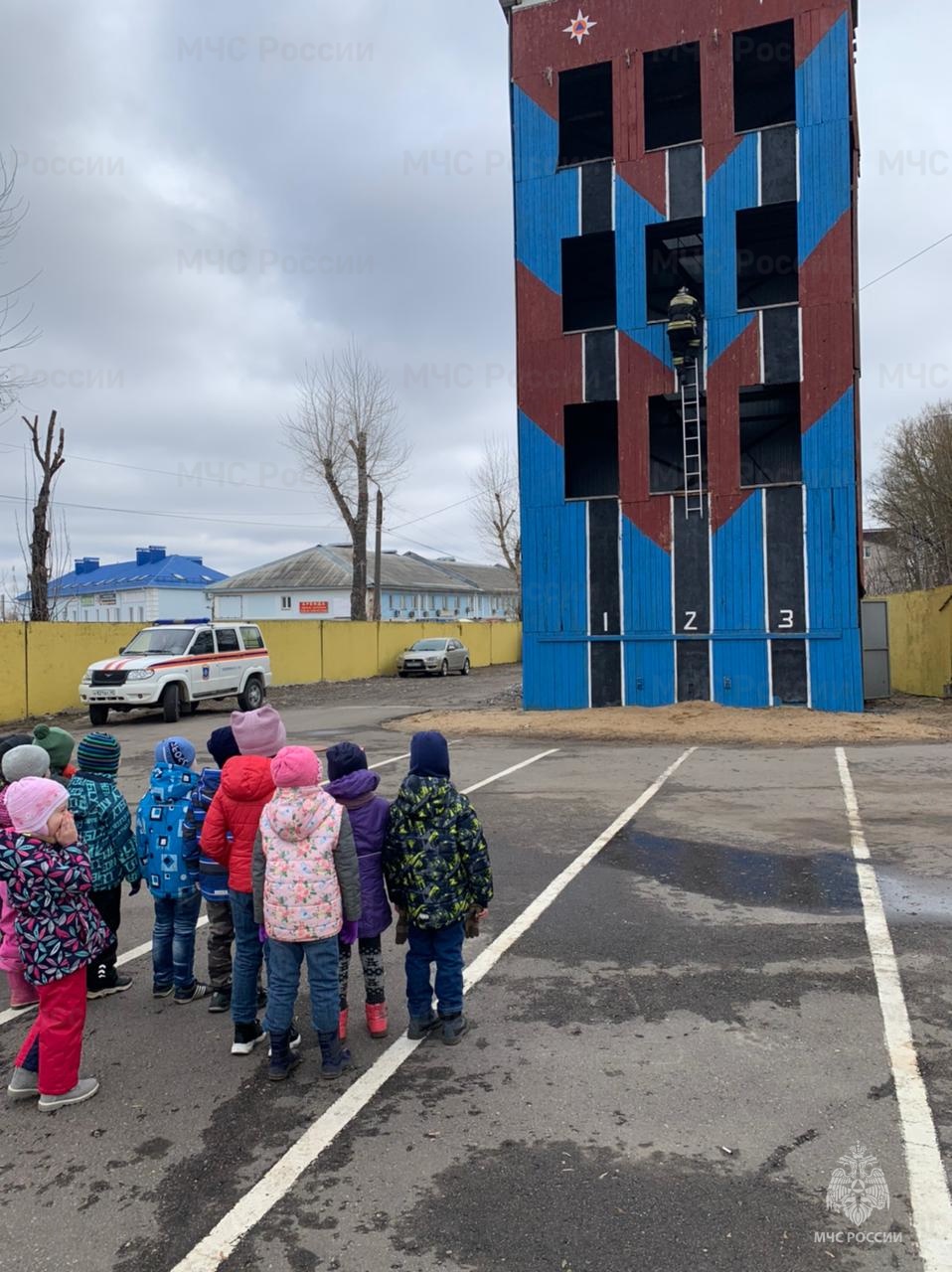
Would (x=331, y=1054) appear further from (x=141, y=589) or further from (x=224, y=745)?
(x=141, y=589)

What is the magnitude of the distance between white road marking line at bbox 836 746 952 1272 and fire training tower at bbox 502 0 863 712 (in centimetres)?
1322

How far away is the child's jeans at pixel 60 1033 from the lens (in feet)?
12.3

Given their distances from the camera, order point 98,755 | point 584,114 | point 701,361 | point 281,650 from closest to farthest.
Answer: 1. point 98,755
2. point 701,361
3. point 584,114
4. point 281,650

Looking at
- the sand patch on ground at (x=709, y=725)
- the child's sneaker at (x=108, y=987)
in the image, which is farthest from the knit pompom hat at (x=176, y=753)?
the sand patch on ground at (x=709, y=725)

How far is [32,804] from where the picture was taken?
376 cm

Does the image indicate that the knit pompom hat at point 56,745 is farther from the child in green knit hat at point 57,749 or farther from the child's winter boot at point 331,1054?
the child's winter boot at point 331,1054

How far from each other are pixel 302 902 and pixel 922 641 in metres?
23.0

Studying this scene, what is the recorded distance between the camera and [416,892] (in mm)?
4137

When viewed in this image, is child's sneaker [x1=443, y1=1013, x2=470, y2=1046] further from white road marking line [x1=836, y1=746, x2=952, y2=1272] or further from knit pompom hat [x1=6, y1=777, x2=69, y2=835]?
knit pompom hat [x1=6, y1=777, x2=69, y2=835]

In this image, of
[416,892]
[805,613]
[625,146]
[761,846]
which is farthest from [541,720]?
[416,892]

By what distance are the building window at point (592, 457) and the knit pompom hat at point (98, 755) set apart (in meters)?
18.2

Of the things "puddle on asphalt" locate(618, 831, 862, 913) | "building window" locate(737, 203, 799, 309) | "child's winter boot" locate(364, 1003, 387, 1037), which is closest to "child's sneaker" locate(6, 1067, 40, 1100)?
"child's winter boot" locate(364, 1003, 387, 1037)

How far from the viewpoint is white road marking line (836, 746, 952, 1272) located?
9.07 ft

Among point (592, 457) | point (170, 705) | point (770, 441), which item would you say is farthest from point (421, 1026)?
point (770, 441)
